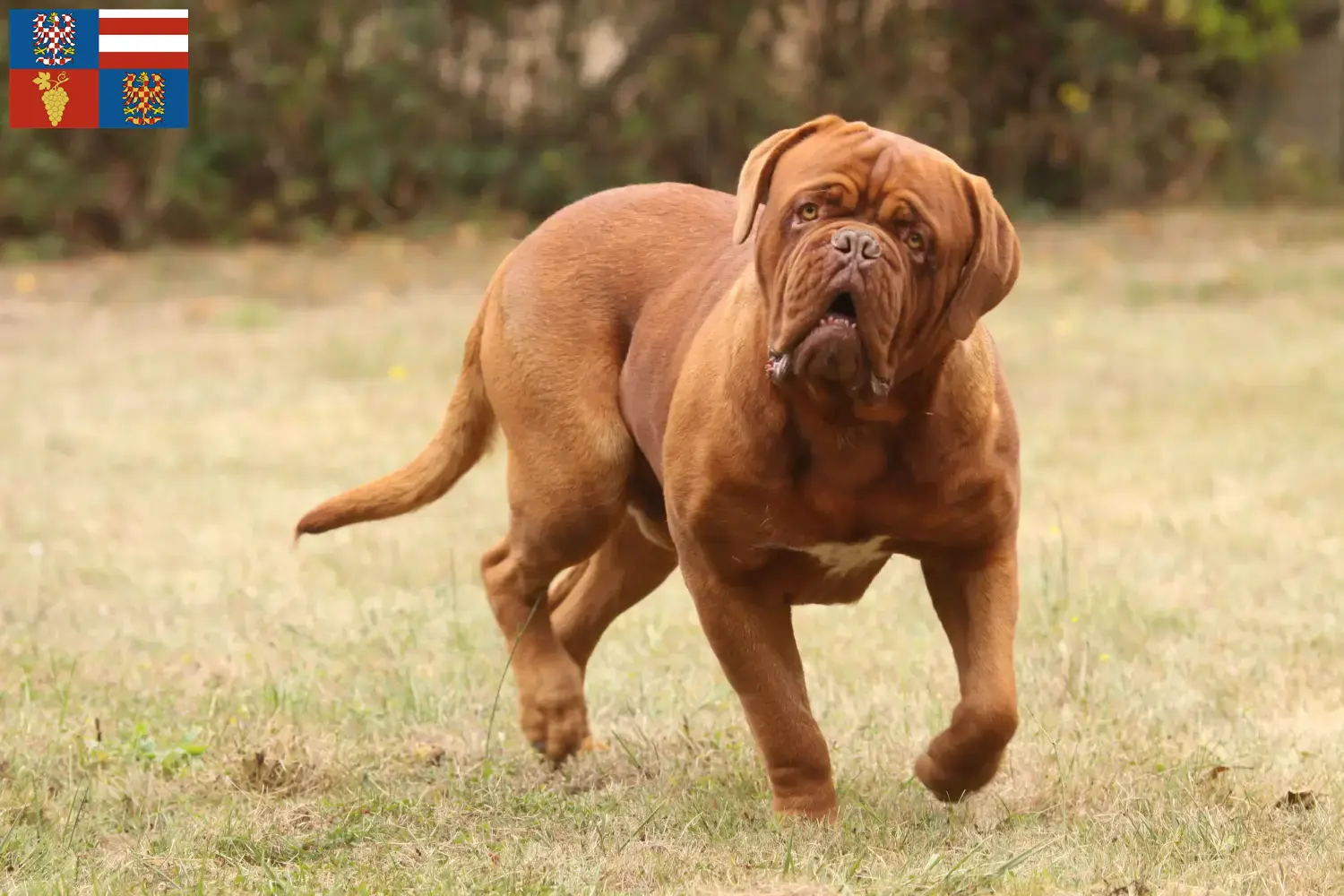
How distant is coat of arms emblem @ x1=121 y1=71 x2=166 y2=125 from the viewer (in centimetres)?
1176

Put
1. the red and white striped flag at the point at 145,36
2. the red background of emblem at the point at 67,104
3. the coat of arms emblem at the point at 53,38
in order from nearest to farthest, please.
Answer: the red background of emblem at the point at 67,104 → the coat of arms emblem at the point at 53,38 → the red and white striped flag at the point at 145,36

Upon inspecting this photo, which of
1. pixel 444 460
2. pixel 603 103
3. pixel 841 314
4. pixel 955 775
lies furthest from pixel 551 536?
pixel 603 103

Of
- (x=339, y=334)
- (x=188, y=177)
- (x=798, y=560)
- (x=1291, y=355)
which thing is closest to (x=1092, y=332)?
(x=1291, y=355)

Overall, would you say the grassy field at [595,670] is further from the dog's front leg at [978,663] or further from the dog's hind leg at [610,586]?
the dog's hind leg at [610,586]

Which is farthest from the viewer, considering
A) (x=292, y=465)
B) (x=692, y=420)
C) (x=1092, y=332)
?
(x=1092, y=332)

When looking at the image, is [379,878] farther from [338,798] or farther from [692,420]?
[692,420]

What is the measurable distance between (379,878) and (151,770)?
1.05 m

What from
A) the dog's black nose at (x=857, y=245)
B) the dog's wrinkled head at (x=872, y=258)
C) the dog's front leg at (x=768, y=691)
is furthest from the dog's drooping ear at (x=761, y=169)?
the dog's front leg at (x=768, y=691)

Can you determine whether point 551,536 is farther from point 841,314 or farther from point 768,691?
point 841,314

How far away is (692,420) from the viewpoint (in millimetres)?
4141

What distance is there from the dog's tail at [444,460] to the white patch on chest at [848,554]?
1394 millimetres

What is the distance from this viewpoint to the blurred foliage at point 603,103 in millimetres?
14188

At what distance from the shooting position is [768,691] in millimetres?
4199

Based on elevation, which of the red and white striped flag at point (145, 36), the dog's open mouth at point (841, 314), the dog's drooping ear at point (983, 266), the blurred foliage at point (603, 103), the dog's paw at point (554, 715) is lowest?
the blurred foliage at point (603, 103)
